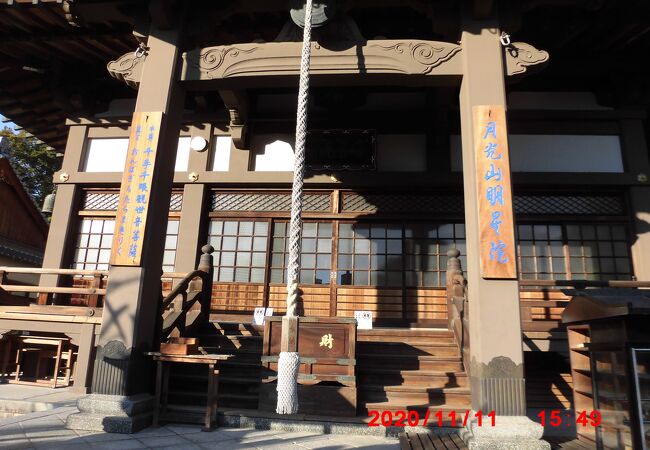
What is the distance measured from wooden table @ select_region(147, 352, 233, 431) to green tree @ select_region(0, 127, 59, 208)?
2132 centimetres

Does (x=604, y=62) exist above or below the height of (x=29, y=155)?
below

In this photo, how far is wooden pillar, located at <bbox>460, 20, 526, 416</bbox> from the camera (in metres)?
4.50

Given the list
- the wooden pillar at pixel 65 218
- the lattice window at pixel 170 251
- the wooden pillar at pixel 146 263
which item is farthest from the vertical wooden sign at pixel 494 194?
the wooden pillar at pixel 65 218

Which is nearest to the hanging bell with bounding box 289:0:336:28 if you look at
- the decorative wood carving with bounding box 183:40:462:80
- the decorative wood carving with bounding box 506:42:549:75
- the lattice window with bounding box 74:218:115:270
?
the decorative wood carving with bounding box 183:40:462:80

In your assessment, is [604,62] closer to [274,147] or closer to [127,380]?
[274,147]

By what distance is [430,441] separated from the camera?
14.0 ft

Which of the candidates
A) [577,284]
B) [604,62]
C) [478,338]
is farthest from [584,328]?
[604,62]

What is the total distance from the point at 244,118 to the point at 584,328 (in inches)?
269

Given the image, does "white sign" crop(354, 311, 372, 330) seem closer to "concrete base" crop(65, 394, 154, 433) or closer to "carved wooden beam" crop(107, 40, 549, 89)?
"concrete base" crop(65, 394, 154, 433)

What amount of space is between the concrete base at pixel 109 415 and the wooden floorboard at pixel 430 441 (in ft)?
9.40

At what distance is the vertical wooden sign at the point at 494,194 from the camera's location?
4.77 metres

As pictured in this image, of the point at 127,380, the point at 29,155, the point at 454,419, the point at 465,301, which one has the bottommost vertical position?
the point at 454,419

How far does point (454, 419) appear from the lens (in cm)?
499

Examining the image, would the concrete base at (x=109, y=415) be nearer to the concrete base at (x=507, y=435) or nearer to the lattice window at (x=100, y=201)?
the concrete base at (x=507, y=435)
